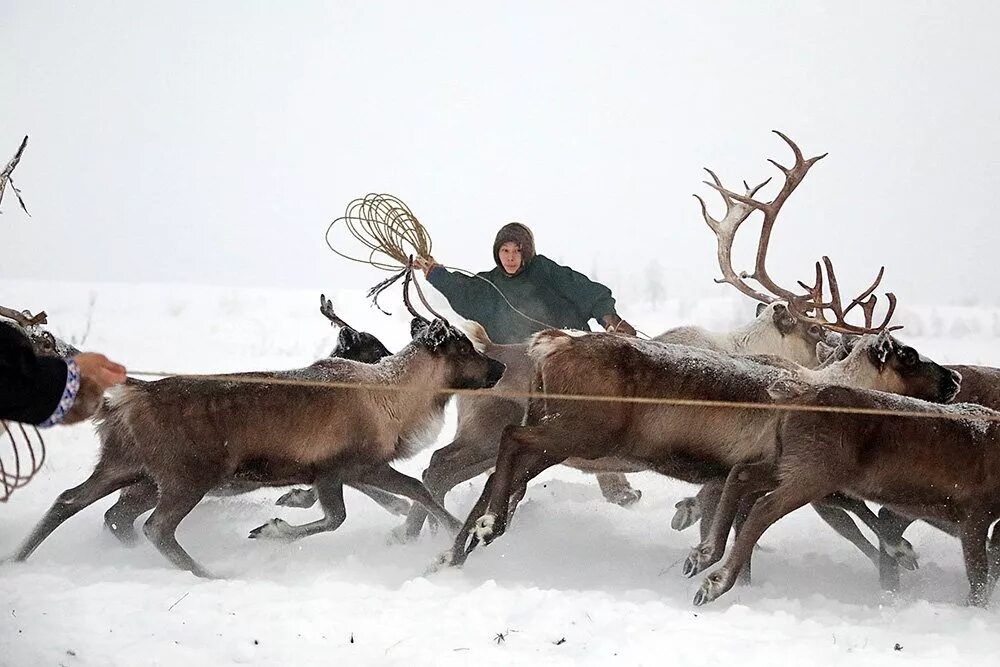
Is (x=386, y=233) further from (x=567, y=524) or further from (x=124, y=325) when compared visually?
(x=124, y=325)

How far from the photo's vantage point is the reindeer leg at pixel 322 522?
19.6 feet

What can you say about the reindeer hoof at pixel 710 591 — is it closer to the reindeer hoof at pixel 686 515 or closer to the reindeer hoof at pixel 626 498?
the reindeer hoof at pixel 686 515

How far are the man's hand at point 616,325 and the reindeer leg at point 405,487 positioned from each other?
222 centimetres

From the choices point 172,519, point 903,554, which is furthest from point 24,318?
point 903,554

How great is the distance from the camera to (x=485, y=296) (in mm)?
8148

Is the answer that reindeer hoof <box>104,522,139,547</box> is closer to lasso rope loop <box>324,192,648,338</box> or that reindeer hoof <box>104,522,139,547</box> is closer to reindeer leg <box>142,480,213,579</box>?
reindeer leg <box>142,480,213,579</box>

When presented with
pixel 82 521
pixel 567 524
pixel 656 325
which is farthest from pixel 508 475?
pixel 656 325

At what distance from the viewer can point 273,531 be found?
6.00 metres

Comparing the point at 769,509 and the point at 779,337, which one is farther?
the point at 779,337

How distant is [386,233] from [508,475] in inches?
115

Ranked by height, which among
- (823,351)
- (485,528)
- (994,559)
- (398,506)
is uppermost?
(823,351)

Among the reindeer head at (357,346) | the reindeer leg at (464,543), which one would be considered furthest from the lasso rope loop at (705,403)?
the reindeer head at (357,346)

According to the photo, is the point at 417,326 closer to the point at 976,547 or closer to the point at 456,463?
the point at 456,463

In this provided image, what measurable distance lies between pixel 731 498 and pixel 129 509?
12.2 ft
